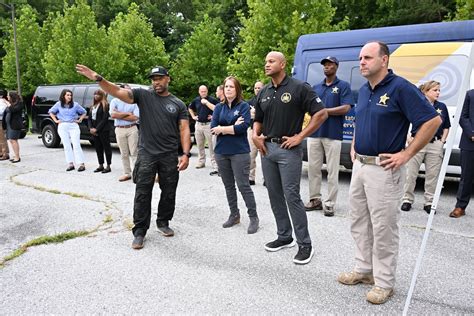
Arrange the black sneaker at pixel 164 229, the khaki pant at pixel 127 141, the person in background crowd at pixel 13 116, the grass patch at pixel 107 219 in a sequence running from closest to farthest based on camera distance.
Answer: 1. the black sneaker at pixel 164 229
2. the grass patch at pixel 107 219
3. the khaki pant at pixel 127 141
4. the person in background crowd at pixel 13 116

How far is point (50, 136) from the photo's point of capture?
12406mm

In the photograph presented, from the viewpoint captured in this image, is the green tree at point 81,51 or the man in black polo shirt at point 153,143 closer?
the man in black polo shirt at point 153,143

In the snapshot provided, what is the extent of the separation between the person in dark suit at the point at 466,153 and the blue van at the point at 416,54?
1.82ft

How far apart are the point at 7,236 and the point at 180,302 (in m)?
2.69

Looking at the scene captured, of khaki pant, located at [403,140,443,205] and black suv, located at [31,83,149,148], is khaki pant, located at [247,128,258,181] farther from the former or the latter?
black suv, located at [31,83,149,148]

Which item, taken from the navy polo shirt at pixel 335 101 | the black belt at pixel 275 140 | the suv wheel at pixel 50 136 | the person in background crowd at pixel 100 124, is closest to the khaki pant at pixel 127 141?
the person in background crowd at pixel 100 124

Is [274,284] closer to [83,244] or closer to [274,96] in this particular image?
[274,96]

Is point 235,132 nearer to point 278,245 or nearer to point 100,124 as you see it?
point 278,245

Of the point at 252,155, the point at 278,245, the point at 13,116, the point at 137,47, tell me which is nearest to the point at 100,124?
the point at 13,116

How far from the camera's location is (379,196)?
308 cm

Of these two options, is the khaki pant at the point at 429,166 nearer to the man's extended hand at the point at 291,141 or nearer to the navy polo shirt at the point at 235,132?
the navy polo shirt at the point at 235,132

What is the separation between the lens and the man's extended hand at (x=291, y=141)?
375cm

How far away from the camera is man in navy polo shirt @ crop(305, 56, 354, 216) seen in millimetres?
5422

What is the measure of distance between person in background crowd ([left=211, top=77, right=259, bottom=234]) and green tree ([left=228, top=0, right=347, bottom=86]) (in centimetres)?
937
